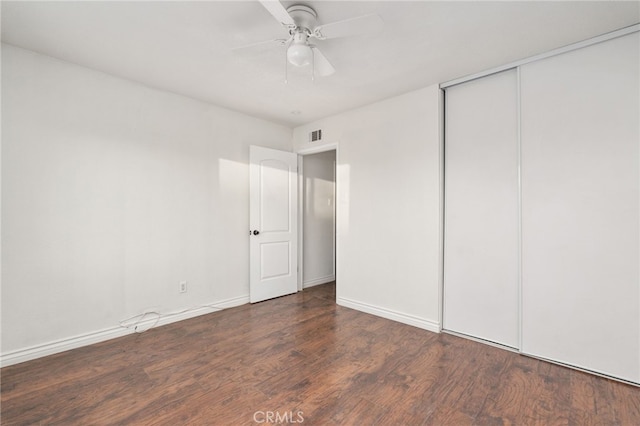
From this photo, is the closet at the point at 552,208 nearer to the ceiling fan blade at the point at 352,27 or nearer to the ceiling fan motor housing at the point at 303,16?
the ceiling fan blade at the point at 352,27

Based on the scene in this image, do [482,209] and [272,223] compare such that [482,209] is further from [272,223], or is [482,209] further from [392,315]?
[272,223]

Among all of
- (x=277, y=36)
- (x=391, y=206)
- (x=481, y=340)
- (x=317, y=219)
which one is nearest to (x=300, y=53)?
(x=277, y=36)

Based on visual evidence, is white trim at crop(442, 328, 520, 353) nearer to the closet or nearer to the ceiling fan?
the closet

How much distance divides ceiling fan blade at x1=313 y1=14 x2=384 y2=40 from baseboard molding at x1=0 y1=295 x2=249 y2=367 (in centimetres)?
312

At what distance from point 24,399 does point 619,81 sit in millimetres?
4671

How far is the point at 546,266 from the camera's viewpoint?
2441 mm

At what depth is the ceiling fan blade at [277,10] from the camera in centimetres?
155

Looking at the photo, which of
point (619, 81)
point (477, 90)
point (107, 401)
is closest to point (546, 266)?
point (619, 81)

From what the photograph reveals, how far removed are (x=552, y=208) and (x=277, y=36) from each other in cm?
258

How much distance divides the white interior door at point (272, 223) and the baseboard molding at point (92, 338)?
60 cm

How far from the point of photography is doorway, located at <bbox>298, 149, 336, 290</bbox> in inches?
187

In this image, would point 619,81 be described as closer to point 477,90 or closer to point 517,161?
point 517,161

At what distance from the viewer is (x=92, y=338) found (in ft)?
9.00

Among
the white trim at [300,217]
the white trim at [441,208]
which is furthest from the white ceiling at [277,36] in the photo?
the white trim at [300,217]
